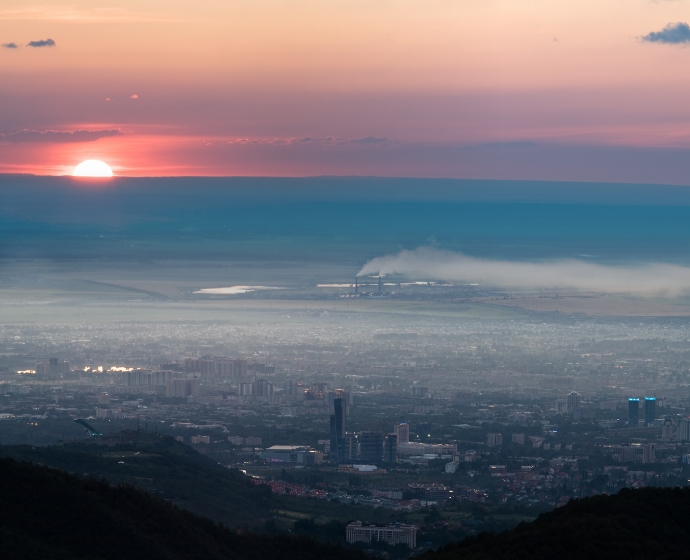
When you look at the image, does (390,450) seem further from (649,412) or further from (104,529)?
(104,529)

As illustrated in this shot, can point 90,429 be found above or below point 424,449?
above

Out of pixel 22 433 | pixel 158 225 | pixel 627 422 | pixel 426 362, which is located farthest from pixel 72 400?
pixel 158 225

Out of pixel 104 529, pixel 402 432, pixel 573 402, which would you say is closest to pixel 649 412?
→ pixel 573 402

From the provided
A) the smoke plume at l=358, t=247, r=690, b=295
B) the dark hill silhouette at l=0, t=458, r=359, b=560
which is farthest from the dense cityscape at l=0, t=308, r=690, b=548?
the smoke plume at l=358, t=247, r=690, b=295

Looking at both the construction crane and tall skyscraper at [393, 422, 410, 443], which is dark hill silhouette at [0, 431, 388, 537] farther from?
tall skyscraper at [393, 422, 410, 443]

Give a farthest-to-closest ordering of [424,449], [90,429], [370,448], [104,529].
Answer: [424,449]
[370,448]
[90,429]
[104,529]

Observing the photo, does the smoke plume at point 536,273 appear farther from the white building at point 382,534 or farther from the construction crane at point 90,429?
the white building at point 382,534
